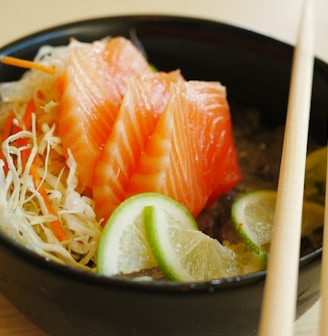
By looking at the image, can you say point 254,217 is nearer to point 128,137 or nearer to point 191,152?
point 191,152

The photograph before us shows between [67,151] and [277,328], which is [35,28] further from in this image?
[277,328]

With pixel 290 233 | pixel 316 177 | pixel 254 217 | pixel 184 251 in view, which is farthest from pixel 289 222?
pixel 316 177

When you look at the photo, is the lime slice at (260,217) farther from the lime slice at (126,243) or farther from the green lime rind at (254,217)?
the lime slice at (126,243)

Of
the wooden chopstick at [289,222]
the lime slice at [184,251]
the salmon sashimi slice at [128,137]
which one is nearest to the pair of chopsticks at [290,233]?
the wooden chopstick at [289,222]

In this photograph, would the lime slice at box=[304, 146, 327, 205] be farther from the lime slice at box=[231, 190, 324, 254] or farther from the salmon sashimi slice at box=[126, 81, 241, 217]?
the salmon sashimi slice at box=[126, 81, 241, 217]

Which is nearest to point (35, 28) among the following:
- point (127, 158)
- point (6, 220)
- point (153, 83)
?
point (153, 83)

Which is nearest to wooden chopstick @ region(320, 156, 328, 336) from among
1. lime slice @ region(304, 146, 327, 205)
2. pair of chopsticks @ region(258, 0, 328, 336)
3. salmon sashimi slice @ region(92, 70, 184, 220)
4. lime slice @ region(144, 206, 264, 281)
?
pair of chopsticks @ region(258, 0, 328, 336)
